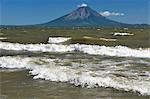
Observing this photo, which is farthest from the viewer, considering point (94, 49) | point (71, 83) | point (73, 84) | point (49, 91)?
point (94, 49)

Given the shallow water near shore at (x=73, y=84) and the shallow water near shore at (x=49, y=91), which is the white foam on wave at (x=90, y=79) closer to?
the shallow water near shore at (x=73, y=84)

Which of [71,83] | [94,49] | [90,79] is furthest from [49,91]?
[94,49]

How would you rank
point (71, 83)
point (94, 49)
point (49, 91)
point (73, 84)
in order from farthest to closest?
point (94, 49), point (71, 83), point (73, 84), point (49, 91)

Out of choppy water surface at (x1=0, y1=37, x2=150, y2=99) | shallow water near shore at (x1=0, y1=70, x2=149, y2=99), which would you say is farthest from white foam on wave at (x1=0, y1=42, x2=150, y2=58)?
shallow water near shore at (x1=0, y1=70, x2=149, y2=99)

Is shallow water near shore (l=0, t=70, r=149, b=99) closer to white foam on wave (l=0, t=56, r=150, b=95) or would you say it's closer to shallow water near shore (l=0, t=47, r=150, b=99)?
shallow water near shore (l=0, t=47, r=150, b=99)

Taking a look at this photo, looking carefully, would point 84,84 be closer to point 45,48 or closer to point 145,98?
point 145,98

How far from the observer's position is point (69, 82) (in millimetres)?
13922

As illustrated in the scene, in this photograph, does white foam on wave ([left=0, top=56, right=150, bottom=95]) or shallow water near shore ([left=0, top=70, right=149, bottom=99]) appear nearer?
shallow water near shore ([left=0, top=70, right=149, bottom=99])

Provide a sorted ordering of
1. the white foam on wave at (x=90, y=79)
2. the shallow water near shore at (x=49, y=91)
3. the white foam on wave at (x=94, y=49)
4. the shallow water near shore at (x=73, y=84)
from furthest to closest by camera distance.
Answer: the white foam on wave at (x=94, y=49)
the white foam on wave at (x=90, y=79)
the shallow water near shore at (x=73, y=84)
the shallow water near shore at (x=49, y=91)

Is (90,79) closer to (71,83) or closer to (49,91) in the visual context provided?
(71,83)

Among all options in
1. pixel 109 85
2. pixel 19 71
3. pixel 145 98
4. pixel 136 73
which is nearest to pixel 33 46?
pixel 19 71

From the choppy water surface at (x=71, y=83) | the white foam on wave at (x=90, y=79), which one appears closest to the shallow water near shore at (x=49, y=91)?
the choppy water surface at (x=71, y=83)

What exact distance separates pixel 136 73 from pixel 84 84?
3.43 metres

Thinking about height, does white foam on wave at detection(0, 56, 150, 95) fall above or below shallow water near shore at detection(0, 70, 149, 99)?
above
